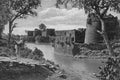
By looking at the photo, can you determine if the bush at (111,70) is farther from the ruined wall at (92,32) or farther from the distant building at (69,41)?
the ruined wall at (92,32)

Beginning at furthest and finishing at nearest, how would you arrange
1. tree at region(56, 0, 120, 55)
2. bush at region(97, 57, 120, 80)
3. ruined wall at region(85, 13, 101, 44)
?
ruined wall at region(85, 13, 101, 44)
tree at region(56, 0, 120, 55)
bush at region(97, 57, 120, 80)

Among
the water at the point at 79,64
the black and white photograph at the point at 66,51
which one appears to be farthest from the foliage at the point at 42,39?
the water at the point at 79,64

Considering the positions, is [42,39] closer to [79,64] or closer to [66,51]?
[66,51]

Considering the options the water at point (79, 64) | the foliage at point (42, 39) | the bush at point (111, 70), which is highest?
the bush at point (111, 70)

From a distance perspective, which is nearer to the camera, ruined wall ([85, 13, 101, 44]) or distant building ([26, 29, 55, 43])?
ruined wall ([85, 13, 101, 44])

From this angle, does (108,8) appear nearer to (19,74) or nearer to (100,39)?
(19,74)

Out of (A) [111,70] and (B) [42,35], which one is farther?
(B) [42,35]

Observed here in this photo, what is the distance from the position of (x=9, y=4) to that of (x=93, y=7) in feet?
54.1

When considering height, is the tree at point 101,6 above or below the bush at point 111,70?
above

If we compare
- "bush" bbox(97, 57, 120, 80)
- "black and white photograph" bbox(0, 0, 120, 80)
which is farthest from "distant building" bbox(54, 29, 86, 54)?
"bush" bbox(97, 57, 120, 80)

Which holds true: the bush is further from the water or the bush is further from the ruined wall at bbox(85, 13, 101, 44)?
the ruined wall at bbox(85, 13, 101, 44)

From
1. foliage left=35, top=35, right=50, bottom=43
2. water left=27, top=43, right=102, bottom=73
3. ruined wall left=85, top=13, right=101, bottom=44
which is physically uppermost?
ruined wall left=85, top=13, right=101, bottom=44

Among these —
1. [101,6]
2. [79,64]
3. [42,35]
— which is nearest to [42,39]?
[42,35]

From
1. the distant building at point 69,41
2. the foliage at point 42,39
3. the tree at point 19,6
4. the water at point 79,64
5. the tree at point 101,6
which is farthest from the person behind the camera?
the foliage at point 42,39
